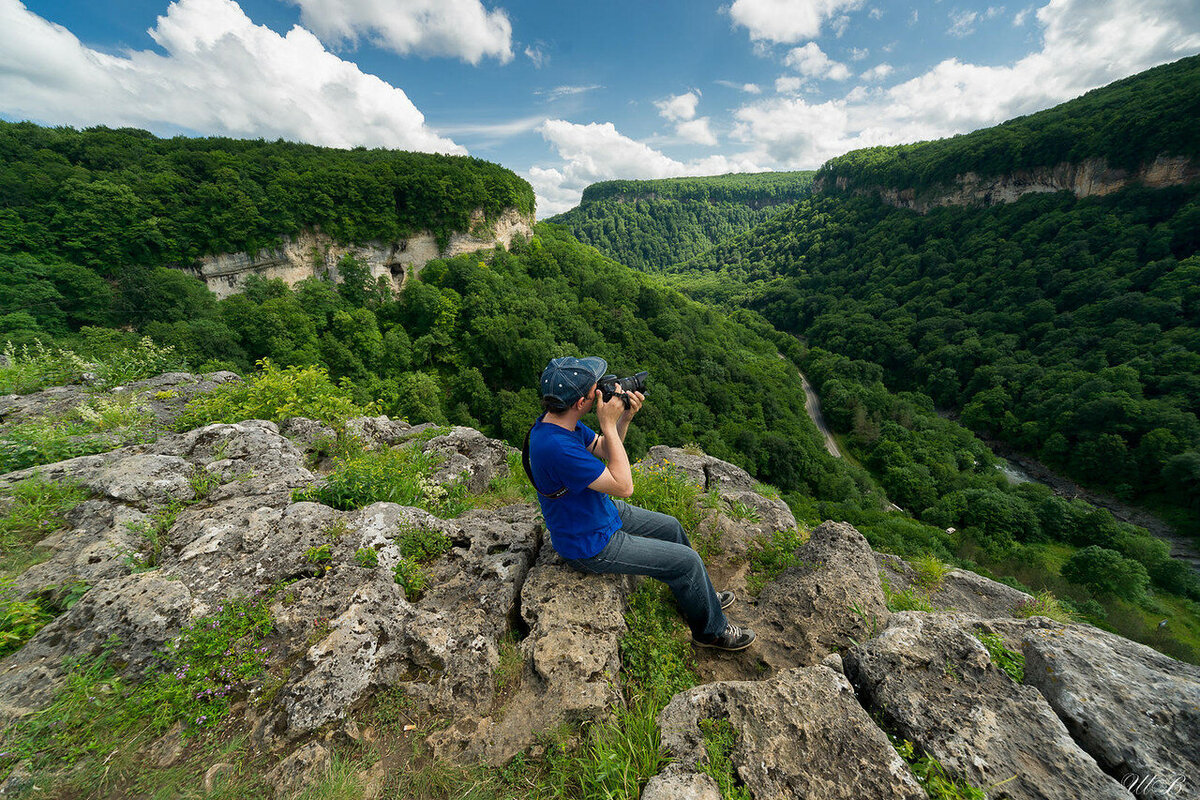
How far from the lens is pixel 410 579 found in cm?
360

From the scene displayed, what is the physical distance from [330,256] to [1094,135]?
98.0 meters

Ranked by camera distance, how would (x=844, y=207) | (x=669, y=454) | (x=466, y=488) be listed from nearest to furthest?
(x=466, y=488), (x=669, y=454), (x=844, y=207)

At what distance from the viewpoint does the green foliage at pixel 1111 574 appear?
24141 mm

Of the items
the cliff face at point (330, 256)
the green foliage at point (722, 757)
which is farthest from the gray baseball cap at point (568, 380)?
the cliff face at point (330, 256)

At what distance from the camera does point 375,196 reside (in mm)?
33219

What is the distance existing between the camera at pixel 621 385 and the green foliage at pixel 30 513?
16.8ft

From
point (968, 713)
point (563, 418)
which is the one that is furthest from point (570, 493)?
point (968, 713)

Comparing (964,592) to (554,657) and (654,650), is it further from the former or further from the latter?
(554,657)

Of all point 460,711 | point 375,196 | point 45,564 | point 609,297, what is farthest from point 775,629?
point 609,297

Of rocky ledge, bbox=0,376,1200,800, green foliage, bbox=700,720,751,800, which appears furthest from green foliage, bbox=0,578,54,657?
green foliage, bbox=700,720,751,800

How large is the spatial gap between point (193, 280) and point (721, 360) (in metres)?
44.1

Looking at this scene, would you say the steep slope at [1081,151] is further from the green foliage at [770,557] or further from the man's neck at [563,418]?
the man's neck at [563,418]

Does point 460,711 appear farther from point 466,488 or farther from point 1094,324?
point 1094,324

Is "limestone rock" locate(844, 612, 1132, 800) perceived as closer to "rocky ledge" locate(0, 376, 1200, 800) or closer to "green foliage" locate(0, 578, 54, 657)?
"rocky ledge" locate(0, 376, 1200, 800)
